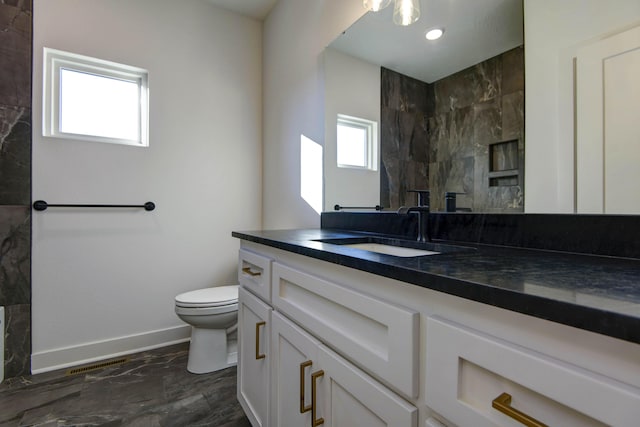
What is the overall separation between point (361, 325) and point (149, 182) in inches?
79.8

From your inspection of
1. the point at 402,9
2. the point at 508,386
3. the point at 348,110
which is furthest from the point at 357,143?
Result: the point at 508,386

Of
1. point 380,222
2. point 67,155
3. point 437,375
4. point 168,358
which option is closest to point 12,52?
point 67,155

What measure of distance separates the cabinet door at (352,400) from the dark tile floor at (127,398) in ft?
2.78

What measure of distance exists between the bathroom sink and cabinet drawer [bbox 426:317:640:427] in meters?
0.51

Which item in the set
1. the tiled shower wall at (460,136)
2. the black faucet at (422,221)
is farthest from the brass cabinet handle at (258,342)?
the tiled shower wall at (460,136)

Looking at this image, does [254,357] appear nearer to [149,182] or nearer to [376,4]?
[149,182]

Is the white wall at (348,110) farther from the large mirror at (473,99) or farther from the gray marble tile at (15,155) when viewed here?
the gray marble tile at (15,155)

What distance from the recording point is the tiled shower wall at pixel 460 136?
103 cm

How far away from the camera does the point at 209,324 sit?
1.82 m

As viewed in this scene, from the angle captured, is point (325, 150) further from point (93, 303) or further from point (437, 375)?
point (93, 303)

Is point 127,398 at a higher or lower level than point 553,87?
lower

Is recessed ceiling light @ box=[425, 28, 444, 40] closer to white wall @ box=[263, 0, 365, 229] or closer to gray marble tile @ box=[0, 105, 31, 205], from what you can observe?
white wall @ box=[263, 0, 365, 229]

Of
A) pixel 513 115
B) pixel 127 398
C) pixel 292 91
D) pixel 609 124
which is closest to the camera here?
pixel 609 124

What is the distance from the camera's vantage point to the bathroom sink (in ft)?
3.48
